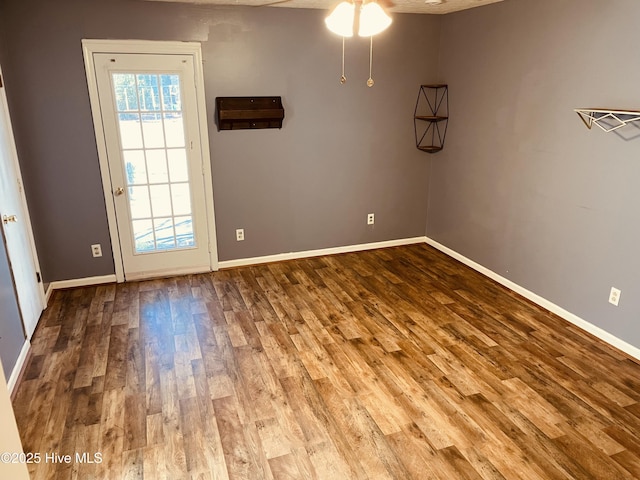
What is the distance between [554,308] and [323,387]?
6.79ft

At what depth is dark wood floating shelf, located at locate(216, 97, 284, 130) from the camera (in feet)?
13.1

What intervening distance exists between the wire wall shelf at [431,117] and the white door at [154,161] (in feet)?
7.52

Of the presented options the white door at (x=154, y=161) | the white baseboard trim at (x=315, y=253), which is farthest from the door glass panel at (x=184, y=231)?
the white baseboard trim at (x=315, y=253)

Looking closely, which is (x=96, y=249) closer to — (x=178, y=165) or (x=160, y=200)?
(x=160, y=200)

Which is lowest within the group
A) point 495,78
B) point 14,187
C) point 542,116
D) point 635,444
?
point 635,444

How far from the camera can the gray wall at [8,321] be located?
2.64m

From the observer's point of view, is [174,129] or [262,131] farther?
[262,131]

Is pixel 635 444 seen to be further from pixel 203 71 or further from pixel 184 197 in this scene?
pixel 203 71

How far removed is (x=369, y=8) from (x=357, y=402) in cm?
207

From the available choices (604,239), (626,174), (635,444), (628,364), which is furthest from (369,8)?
(628,364)

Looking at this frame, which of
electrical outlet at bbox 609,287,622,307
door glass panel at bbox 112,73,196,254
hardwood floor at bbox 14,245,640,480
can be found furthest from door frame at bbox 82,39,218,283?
electrical outlet at bbox 609,287,622,307

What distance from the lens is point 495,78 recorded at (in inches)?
154

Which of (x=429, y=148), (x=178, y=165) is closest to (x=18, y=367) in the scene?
(x=178, y=165)

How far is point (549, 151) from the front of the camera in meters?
3.47
